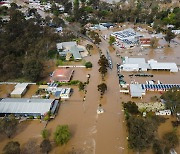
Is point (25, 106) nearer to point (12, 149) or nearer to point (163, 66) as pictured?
point (12, 149)

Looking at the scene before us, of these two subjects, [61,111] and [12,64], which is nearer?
[61,111]

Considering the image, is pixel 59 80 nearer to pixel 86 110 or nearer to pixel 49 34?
pixel 86 110

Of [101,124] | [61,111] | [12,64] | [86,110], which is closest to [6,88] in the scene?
[12,64]

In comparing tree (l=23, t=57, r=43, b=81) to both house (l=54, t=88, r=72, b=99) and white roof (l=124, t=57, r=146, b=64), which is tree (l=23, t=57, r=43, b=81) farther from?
white roof (l=124, t=57, r=146, b=64)

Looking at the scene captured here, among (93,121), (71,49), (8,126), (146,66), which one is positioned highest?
(8,126)

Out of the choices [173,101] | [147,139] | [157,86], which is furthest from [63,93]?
[147,139]

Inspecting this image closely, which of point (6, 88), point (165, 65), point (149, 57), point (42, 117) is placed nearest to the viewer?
point (42, 117)

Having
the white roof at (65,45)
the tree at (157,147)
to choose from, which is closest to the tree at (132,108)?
the tree at (157,147)
